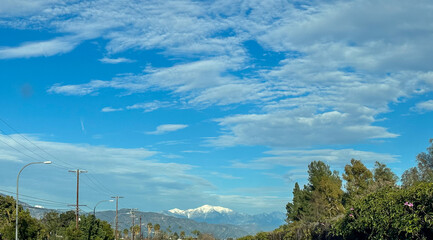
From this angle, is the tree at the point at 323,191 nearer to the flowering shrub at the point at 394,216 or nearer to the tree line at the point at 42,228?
the tree line at the point at 42,228

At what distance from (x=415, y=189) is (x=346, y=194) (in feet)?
165

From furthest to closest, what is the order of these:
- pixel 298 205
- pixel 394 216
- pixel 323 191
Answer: pixel 298 205, pixel 323 191, pixel 394 216

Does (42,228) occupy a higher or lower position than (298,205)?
lower

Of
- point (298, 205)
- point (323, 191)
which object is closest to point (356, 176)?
point (323, 191)

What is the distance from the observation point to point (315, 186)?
293 feet

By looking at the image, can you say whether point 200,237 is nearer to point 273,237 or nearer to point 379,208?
point 273,237

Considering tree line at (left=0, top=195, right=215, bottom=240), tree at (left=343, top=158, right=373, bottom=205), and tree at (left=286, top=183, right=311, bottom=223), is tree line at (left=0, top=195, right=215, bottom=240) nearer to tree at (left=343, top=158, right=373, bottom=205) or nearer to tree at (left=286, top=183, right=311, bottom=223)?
tree at (left=286, top=183, right=311, bottom=223)

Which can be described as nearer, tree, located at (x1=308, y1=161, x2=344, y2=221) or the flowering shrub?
the flowering shrub

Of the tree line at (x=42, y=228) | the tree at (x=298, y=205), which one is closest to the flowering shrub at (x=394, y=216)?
the tree line at (x=42, y=228)

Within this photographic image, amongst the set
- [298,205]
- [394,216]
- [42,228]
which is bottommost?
[394,216]

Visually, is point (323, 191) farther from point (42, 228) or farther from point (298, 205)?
point (42, 228)

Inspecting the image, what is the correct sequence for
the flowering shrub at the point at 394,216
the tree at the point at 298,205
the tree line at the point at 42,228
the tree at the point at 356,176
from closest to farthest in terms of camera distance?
the flowering shrub at the point at 394,216
the tree line at the point at 42,228
the tree at the point at 356,176
the tree at the point at 298,205

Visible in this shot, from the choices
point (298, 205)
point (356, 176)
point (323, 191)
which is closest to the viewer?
point (356, 176)

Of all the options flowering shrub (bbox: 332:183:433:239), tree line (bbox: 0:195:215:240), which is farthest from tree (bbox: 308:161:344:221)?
flowering shrub (bbox: 332:183:433:239)
